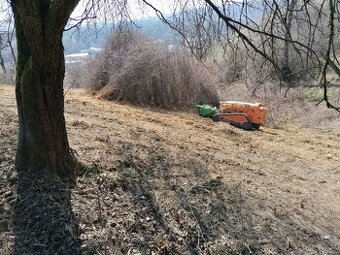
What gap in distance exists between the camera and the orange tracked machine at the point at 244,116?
10805 mm

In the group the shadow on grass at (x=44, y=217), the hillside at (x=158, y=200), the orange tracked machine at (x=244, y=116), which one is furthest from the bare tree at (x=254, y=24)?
the orange tracked machine at (x=244, y=116)

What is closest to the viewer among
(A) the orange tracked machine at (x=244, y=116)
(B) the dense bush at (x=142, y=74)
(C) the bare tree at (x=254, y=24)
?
(C) the bare tree at (x=254, y=24)

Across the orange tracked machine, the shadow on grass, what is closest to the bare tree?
the shadow on grass

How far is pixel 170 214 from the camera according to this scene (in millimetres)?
A: 4242

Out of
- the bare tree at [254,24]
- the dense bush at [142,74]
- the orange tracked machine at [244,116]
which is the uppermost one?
the bare tree at [254,24]

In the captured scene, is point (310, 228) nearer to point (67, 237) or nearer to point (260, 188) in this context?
point (260, 188)

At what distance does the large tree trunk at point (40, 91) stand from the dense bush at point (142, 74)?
6.96m

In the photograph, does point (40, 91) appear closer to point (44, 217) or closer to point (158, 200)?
point (44, 217)

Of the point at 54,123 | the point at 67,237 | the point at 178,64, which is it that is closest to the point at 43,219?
the point at 67,237

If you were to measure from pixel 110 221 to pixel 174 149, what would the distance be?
2.34 m

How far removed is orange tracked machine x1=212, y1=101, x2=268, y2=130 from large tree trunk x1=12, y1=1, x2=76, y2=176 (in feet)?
23.1

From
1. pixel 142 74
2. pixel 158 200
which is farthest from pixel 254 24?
pixel 142 74

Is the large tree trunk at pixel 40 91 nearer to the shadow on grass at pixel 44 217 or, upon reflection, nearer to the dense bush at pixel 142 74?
the shadow on grass at pixel 44 217

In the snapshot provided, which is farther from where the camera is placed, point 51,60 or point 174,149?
point 174,149
